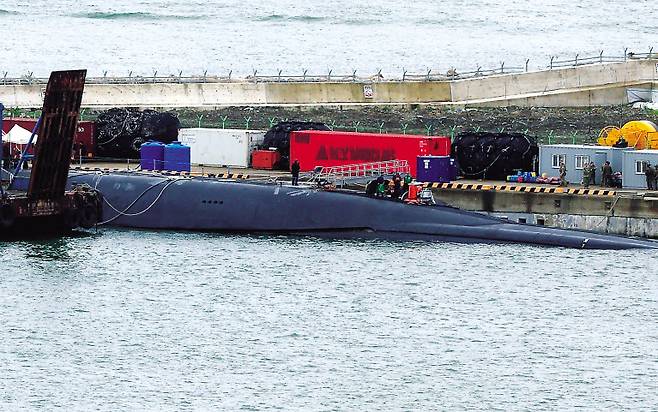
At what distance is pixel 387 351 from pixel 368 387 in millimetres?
4150

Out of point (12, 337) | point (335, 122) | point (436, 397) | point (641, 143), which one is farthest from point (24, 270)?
point (335, 122)

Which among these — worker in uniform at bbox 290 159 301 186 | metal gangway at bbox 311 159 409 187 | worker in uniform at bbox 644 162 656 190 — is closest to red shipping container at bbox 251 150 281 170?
metal gangway at bbox 311 159 409 187

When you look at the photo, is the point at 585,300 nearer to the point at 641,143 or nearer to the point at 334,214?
the point at 334,214

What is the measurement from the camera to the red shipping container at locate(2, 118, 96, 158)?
87.5m

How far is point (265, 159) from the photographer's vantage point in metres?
85.8

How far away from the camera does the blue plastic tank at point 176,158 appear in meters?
83.8

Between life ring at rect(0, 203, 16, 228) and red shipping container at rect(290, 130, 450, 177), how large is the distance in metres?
16.3

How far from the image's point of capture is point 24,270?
65250 mm

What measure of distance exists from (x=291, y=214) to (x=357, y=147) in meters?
7.18

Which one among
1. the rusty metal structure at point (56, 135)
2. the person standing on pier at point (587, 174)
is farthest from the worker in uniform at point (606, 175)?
the rusty metal structure at point (56, 135)

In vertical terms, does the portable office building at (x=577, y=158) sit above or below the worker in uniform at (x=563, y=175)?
above

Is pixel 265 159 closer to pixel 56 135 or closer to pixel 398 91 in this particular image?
pixel 56 135

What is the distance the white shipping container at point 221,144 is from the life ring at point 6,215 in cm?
1612

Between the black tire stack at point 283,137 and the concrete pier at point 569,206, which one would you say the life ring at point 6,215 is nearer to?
the black tire stack at point 283,137
